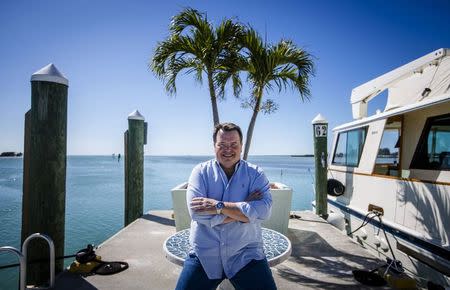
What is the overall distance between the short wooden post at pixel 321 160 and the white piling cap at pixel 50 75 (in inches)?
240

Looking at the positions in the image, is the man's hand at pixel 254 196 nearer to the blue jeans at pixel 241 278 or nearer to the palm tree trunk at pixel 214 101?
the blue jeans at pixel 241 278

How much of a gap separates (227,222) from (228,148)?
0.62m

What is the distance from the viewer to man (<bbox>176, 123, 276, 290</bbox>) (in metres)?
2.11

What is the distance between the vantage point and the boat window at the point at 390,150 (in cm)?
573

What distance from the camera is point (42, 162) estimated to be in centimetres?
322

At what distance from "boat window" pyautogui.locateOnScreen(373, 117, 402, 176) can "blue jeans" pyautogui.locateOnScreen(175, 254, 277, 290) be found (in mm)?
4726

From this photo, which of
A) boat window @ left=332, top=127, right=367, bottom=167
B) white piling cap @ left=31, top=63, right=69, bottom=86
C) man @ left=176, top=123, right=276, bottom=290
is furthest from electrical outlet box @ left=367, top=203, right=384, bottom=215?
white piling cap @ left=31, top=63, right=69, bottom=86

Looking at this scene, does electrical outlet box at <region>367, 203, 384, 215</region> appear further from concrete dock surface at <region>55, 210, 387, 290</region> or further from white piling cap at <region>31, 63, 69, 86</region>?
white piling cap at <region>31, 63, 69, 86</region>

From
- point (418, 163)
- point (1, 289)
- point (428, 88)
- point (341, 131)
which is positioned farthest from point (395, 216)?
point (1, 289)

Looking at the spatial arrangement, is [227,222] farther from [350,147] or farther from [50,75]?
[350,147]

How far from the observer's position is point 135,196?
6.86 meters

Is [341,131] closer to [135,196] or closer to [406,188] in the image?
[406,188]

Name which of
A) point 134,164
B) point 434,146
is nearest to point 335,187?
point 434,146

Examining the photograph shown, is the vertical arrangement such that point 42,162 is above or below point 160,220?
above
